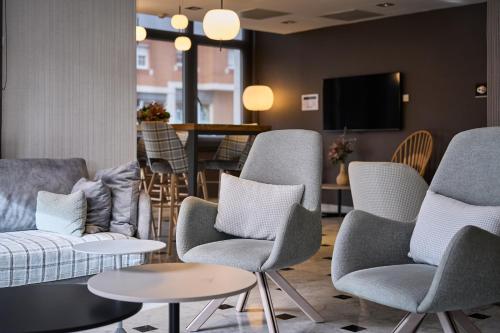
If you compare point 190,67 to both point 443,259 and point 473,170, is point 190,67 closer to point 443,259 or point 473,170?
point 473,170

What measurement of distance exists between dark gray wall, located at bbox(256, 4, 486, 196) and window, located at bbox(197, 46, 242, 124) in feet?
2.01

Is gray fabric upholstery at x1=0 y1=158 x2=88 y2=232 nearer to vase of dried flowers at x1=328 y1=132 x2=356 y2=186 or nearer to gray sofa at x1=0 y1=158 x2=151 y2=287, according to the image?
gray sofa at x1=0 y1=158 x2=151 y2=287

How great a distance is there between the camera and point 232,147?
657 cm

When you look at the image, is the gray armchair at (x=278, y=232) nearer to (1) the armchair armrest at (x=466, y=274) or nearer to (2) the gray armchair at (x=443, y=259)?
(2) the gray armchair at (x=443, y=259)

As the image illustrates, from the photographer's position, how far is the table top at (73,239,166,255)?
3219 mm

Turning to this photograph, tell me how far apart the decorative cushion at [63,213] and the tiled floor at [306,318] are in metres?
0.63

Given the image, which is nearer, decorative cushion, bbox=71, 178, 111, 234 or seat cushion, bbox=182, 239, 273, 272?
seat cushion, bbox=182, 239, 273, 272

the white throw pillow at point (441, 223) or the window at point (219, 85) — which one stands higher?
the window at point (219, 85)

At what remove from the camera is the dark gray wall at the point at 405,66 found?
323 inches

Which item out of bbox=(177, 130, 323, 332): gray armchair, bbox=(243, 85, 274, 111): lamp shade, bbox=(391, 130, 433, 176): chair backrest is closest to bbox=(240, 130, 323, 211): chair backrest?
bbox=(177, 130, 323, 332): gray armchair

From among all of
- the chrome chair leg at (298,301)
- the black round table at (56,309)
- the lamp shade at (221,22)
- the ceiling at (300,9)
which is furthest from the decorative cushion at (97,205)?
the ceiling at (300,9)

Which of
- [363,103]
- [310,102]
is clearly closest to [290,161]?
[363,103]

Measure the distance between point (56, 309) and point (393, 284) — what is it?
1.30 metres

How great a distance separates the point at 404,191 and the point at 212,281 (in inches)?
65.1
